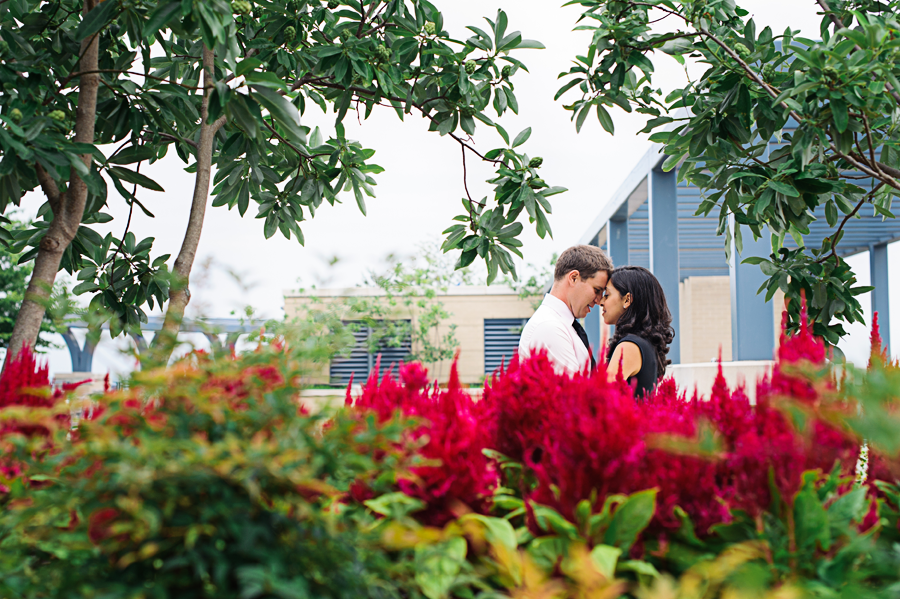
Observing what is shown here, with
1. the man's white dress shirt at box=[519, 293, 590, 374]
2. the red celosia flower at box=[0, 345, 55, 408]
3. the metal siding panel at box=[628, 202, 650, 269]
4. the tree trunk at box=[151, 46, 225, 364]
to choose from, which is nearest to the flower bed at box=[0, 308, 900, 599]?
the red celosia flower at box=[0, 345, 55, 408]

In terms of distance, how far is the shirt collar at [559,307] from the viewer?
3436mm

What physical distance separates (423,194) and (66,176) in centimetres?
4647

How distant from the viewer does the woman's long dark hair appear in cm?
316

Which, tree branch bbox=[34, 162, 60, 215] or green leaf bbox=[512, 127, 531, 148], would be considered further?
green leaf bbox=[512, 127, 531, 148]

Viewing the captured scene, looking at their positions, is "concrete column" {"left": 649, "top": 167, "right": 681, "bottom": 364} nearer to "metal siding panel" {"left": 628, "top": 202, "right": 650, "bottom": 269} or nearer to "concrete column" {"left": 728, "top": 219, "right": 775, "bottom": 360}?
"concrete column" {"left": 728, "top": 219, "right": 775, "bottom": 360}

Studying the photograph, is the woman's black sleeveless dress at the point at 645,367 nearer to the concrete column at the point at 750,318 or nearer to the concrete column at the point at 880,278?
the concrete column at the point at 750,318

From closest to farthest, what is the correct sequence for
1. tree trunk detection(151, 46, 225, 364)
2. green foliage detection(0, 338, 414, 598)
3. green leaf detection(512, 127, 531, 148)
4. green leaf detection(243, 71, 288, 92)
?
green foliage detection(0, 338, 414, 598) < green leaf detection(243, 71, 288, 92) < tree trunk detection(151, 46, 225, 364) < green leaf detection(512, 127, 531, 148)

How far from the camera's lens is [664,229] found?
25.6 feet

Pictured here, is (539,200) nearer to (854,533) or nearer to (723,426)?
(723,426)

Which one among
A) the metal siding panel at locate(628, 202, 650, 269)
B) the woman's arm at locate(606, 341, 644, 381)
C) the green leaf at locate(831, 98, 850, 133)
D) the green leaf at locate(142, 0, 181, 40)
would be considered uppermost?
the metal siding panel at locate(628, 202, 650, 269)

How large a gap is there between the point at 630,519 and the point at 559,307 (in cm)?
254

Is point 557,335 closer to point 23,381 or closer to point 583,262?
point 583,262

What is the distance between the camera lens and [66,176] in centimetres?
188

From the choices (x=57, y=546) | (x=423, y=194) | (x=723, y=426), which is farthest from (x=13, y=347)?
(x=423, y=194)
